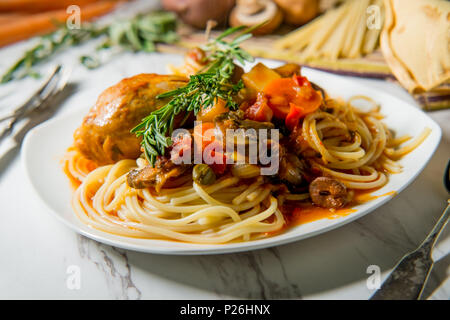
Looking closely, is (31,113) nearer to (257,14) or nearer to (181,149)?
(181,149)

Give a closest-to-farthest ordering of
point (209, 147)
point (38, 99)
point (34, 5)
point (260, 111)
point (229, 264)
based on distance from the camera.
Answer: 1. point (229, 264)
2. point (209, 147)
3. point (260, 111)
4. point (38, 99)
5. point (34, 5)

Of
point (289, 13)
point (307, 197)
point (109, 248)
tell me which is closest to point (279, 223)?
point (307, 197)

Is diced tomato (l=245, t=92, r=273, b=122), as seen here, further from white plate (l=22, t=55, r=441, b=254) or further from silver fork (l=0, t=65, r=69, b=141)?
silver fork (l=0, t=65, r=69, b=141)

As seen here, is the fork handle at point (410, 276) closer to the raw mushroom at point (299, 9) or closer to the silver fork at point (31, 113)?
the silver fork at point (31, 113)

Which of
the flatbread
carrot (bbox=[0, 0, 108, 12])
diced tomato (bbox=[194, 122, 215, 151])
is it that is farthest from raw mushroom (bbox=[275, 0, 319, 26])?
diced tomato (bbox=[194, 122, 215, 151])

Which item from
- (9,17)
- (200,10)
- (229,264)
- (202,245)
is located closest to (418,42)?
(200,10)

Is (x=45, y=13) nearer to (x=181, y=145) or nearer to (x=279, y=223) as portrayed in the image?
(x=181, y=145)
